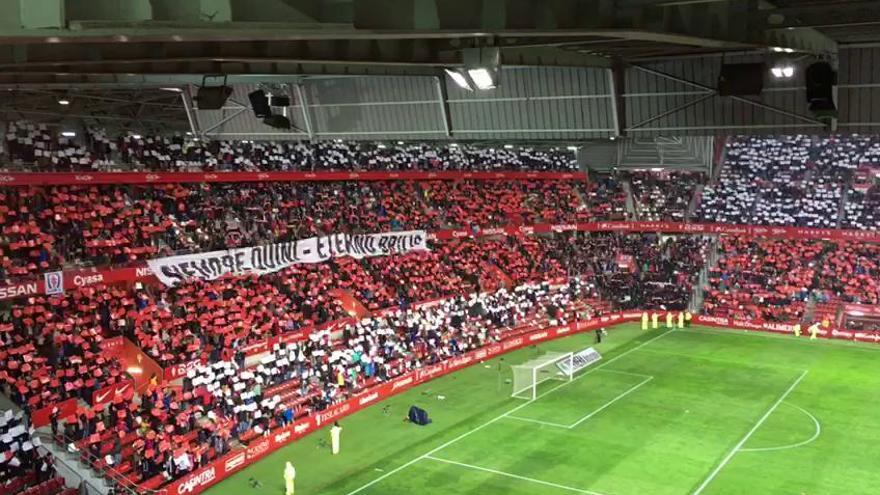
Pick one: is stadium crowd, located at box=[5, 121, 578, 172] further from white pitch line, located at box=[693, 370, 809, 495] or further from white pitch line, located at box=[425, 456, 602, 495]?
white pitch line, located at box=[693, 370, 809, 495]

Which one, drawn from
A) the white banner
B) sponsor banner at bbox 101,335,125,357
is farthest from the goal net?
sponsor banner at bbox 101,335,125,357

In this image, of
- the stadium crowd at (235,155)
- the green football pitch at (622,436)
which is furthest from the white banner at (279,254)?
the green football pitch at (622,436)

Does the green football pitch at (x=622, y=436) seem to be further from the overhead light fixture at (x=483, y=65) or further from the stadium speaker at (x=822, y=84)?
the overhead light fixture at (x=483, y=65)

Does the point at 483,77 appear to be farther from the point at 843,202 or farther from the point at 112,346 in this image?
the point at 843,202

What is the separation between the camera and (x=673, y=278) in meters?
51.8

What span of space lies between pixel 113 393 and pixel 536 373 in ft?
55.4

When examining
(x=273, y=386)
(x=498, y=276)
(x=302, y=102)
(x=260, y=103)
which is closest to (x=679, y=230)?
(x=498, y=276)

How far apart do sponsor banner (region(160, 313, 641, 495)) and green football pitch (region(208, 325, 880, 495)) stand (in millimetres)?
390

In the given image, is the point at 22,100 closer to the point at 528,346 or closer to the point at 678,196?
the point at 528,346

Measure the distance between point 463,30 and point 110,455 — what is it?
17.6 m

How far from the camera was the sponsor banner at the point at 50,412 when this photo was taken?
21.4 m

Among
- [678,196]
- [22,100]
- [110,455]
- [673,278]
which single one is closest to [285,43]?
[110,455]

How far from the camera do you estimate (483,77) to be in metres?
12.1

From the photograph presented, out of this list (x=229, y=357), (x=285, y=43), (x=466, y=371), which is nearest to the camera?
(x=285, y=43)
